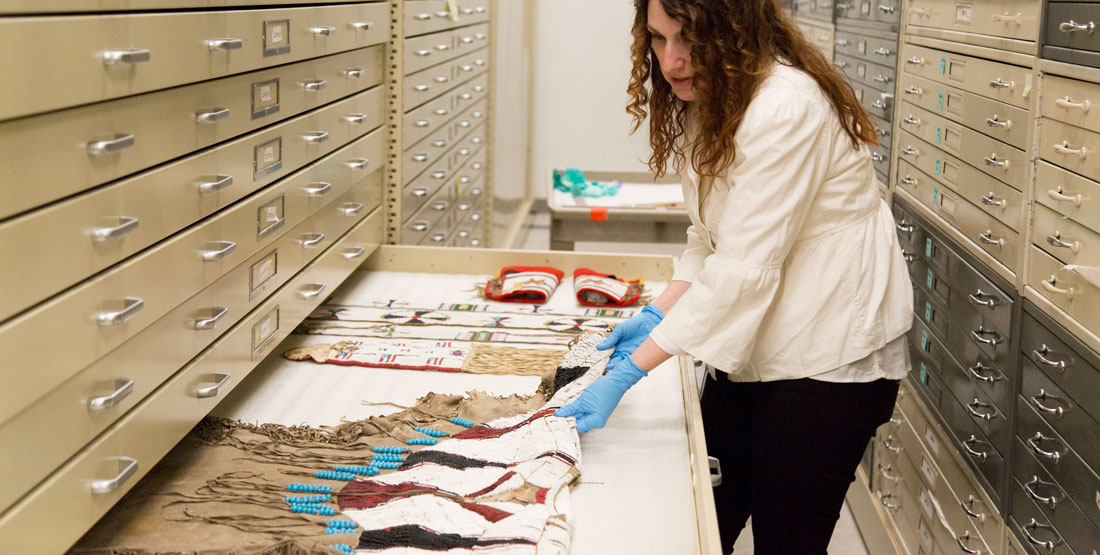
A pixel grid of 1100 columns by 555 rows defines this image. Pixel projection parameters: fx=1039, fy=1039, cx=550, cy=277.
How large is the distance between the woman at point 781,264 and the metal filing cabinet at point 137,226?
60cm

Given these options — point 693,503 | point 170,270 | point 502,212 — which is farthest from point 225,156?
point 502,212

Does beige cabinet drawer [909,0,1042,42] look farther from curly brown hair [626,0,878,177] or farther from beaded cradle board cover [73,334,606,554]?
beaded cradle board cover [73,334,606,554]

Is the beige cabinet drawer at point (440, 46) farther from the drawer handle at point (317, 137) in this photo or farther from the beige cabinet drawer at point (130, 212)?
the beige cabinet drawer at point (130, 212)

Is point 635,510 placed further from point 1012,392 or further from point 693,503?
point 1012,392

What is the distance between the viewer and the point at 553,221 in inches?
161

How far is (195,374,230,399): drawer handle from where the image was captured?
63.2 inches

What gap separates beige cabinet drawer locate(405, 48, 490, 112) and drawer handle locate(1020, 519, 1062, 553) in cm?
188

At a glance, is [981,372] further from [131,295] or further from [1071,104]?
[131,295]

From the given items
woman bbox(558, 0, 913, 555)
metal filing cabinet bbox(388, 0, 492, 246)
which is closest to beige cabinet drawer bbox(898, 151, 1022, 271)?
woman bbox(558, 0, 913, 555)

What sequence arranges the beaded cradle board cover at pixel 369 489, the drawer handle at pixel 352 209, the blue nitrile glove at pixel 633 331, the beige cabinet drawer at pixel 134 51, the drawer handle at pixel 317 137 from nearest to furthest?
the beige cabinet drawer at pixel 134 51 < the beaded cradle board cover at pixel 369 489 < the blue nitrile glove at pixel 633 331 < the drawer handle at pixel 317 137 < the drawer handle at pixel 352 209

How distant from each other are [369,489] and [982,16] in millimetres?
1749

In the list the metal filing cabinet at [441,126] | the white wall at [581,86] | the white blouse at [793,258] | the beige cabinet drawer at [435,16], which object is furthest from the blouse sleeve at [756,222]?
the white wall at [581,86]

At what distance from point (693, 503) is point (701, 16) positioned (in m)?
0.71

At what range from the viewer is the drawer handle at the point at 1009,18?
2102mm
